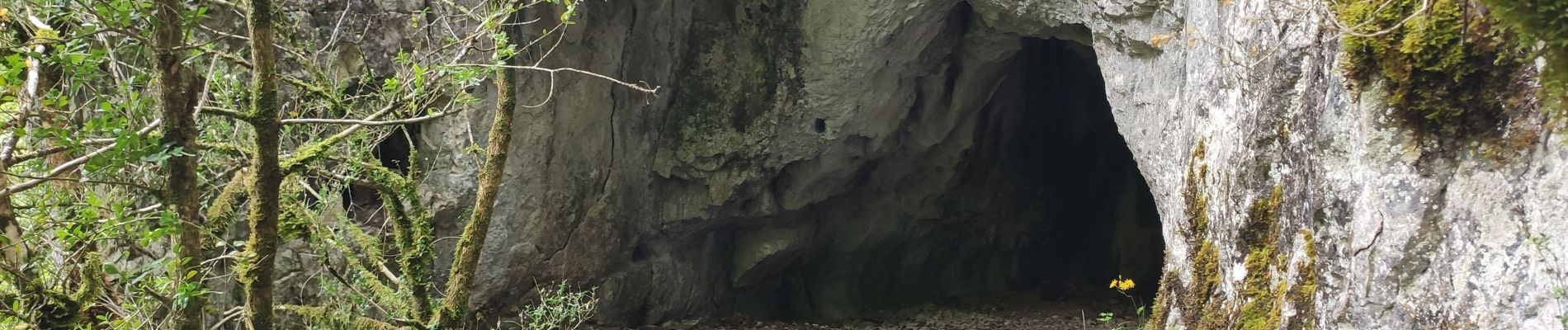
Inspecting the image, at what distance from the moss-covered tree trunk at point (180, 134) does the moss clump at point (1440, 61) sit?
2.99 metres

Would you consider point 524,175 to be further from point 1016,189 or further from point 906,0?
point 1016,189

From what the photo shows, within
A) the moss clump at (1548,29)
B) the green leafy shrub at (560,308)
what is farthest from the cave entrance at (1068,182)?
the moss clump at (1548,29)

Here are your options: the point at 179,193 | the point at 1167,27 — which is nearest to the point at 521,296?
the point at 179,193

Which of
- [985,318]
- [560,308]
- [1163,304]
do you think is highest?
[1163,304]

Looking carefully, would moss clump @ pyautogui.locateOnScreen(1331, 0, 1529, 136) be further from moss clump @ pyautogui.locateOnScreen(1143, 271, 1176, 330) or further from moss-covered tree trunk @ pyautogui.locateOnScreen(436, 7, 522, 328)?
moss-covered tree trunk @ pyautogui.locateOnScreen(436, 7, 522, 328)

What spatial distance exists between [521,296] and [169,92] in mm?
4157

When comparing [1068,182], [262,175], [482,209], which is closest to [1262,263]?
[482,209]

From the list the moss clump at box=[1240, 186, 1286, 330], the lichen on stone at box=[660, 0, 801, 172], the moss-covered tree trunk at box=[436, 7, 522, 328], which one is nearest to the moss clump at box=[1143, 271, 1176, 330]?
the moss clump at box=[1240, 186, 1286, 330]

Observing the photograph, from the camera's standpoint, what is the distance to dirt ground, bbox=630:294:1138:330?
8.55 metres

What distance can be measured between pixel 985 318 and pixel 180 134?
25.7 ft

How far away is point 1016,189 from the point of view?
10.1 metres

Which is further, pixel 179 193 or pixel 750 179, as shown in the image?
pixel 750 179

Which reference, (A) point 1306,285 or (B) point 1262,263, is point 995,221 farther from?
(A) point 1306,285

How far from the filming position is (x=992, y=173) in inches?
377
